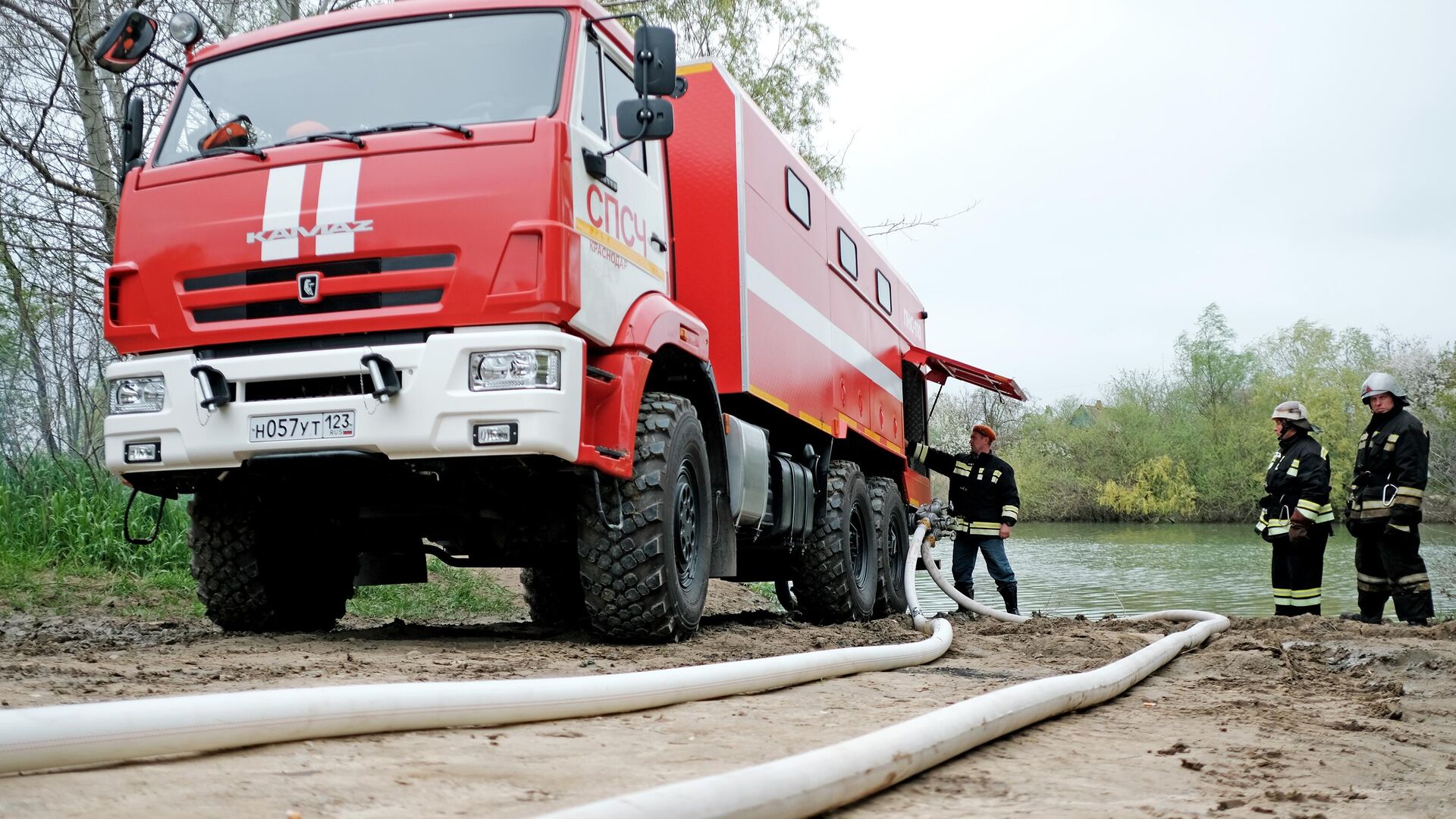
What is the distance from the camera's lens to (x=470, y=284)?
507 centimetres

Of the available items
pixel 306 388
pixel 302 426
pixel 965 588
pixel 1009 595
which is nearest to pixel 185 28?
pixel 306 388

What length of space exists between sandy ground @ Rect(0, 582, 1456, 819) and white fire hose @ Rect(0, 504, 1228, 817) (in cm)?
5

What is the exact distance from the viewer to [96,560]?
30.2ft

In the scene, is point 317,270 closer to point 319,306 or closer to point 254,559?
point 319,306

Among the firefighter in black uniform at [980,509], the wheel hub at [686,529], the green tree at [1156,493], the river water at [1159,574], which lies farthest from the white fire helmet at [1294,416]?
the green tree at [1156,493]

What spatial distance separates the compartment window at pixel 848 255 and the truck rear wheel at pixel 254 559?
189 inches

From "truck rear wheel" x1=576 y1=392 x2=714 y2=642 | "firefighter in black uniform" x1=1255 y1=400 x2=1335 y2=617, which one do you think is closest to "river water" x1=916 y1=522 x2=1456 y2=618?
"firefighter in black uniform" x1=1255 y1=400 x2=1335 y2=617

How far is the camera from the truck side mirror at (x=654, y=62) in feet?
17.9

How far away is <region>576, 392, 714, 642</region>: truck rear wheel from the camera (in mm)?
5602

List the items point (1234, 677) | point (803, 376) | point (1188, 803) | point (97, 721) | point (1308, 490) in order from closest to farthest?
point (97, 721) < point (1188, 803) < point (1234, 677) < point (803, 376) < point (1308, 490)

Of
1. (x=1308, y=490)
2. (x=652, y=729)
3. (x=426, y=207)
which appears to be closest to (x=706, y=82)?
(x=426, y=207)

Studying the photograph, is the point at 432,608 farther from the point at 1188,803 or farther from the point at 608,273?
the point at 1188,803

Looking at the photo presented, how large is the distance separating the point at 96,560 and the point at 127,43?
4831 millimetres

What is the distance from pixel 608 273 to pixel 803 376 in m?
3.14
